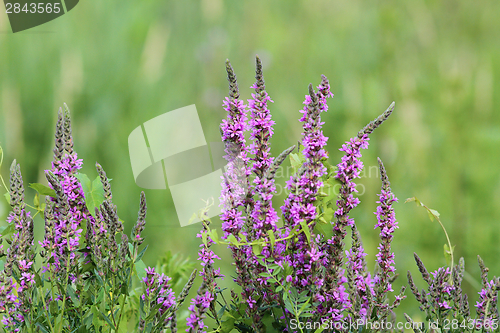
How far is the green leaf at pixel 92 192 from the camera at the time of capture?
83cm

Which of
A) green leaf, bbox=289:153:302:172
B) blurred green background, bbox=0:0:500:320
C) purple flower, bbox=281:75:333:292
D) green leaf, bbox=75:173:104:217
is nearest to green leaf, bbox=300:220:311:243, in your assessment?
purple flower, bbox=281:75:333:292

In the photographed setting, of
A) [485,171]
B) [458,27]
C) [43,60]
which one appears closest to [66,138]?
[485,171]

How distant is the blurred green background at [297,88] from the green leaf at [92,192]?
1.35m

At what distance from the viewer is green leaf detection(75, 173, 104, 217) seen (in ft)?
2.71

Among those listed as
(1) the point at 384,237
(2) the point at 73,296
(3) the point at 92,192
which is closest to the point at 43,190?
(3) the point at 92,192

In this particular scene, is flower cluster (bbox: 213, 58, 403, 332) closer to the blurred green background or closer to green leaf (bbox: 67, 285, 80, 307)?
green leaf (bbox: 67, 285, 80, 307)

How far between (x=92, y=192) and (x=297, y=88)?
2.39m

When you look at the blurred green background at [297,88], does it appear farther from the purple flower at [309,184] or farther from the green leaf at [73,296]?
the green leaf at [73,296]

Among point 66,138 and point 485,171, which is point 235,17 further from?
point 66,138

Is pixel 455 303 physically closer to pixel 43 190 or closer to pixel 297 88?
pixel 43 190

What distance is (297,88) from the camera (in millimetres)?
3094

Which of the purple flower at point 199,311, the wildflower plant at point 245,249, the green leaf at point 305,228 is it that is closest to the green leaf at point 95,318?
the wildflower plant at point 245,249

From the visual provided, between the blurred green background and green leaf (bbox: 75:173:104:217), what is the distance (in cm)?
135

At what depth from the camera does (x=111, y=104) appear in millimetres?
2758
